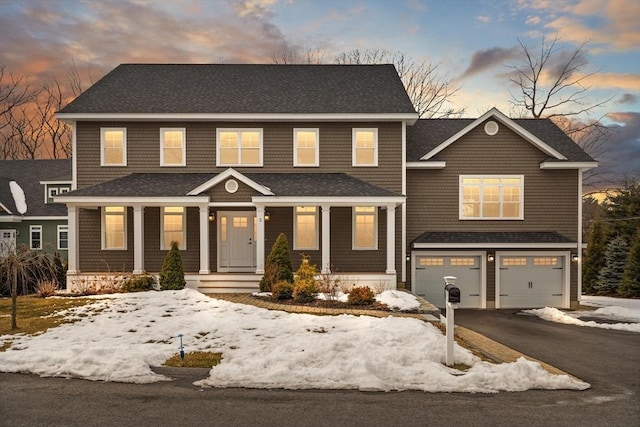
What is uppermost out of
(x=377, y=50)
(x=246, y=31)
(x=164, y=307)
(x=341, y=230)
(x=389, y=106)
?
(x=377, y=50)

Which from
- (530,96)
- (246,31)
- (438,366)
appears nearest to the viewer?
(438,366)

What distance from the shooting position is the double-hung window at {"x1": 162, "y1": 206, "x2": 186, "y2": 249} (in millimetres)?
17797

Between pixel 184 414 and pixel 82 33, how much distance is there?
101 ft

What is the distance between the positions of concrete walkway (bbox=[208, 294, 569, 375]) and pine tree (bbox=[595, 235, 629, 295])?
662 inches

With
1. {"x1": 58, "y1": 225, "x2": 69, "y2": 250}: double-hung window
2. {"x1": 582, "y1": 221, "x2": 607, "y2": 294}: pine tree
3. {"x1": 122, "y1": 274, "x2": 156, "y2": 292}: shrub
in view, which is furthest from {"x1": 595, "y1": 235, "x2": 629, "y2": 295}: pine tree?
{"x1": 58, "y1": 225, "x2": 69, "y2": 250}: double-hung window

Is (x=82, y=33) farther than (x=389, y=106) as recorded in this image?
Yes

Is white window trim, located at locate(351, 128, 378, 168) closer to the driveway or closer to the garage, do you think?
the garage

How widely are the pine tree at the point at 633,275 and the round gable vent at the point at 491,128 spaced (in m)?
11.3

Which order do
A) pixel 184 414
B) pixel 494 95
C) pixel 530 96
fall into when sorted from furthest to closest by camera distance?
pixel 494 95, pixel 530 96, pixel 184 414

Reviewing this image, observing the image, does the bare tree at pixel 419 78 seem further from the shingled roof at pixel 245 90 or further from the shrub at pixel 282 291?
the shrub at pixel 282 291

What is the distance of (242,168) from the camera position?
1814 centimetres

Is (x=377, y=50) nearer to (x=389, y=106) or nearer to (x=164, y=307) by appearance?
(x=389, y=106)

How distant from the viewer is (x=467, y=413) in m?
5.88

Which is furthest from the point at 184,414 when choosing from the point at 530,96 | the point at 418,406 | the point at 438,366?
the point at 530,96
